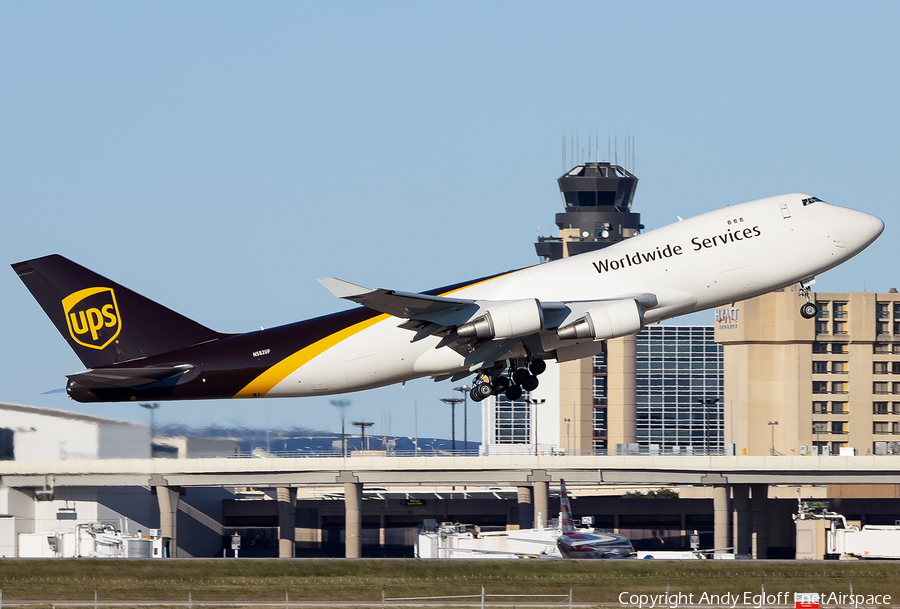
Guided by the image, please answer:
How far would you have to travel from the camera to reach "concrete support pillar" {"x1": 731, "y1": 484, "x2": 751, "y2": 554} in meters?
106

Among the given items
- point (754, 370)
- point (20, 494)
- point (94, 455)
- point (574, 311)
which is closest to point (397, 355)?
point (574, 311)

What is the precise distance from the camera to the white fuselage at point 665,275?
4334 centimetres

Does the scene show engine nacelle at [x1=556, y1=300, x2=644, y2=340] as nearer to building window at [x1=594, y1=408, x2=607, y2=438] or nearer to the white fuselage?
the white fuselage

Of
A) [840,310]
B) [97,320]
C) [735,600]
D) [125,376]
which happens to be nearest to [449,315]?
[125,376]

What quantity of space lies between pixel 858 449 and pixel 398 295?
132 m

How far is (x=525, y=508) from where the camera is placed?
110 meters

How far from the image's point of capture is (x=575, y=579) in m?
50.3

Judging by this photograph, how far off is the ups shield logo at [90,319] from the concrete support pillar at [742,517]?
2875 inches

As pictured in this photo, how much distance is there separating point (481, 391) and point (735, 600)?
11.8m

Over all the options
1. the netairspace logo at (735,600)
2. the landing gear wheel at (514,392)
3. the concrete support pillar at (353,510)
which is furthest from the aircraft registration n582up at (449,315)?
the concrete support pillar at (353,510)

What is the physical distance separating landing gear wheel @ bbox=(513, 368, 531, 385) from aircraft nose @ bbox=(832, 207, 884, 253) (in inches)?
489

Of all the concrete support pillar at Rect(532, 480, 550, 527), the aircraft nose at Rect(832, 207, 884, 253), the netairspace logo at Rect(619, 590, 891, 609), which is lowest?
the concrete support pillar at Rect(532, 480, 550, 527)

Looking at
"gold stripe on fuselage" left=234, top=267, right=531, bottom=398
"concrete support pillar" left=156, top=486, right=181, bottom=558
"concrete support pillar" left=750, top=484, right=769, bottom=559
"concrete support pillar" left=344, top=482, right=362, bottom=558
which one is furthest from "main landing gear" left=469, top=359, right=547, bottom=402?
"concrete support pillar" left=750, top=484, right=769, bottom=559

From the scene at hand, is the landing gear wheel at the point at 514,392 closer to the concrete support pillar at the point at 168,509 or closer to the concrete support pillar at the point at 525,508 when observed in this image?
the concrete support pillar at the point at 525,508
